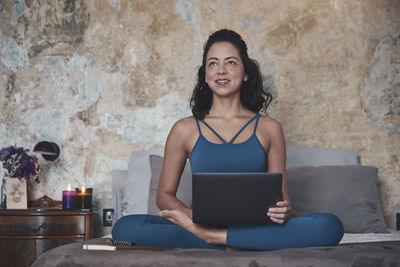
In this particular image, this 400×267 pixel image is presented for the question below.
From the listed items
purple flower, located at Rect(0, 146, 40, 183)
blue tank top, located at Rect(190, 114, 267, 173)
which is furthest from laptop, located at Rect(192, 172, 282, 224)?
purple flower, located at Rect(0, 146, 40, 183)

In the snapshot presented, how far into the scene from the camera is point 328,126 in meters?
2.93

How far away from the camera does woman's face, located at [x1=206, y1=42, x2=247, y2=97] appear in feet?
6.68

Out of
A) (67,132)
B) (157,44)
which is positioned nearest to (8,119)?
(67,132)

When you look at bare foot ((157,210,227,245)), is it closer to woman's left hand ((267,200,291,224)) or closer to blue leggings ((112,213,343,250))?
blue leggings ((112,213,343,250))

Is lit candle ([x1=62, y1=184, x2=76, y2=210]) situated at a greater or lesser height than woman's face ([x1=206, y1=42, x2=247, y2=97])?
lesser

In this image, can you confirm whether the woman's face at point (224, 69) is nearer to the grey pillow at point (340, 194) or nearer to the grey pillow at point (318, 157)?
the grey pillow at point (340, 194)

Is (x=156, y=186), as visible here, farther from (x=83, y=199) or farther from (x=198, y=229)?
(x=198, y=229)

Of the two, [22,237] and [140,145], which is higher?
[140,145]

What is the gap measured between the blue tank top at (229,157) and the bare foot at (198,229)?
13.4 inches

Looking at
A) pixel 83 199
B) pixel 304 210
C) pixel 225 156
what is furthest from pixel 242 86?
pixel 83 199

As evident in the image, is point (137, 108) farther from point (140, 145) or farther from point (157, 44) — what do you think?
point (157, 44)

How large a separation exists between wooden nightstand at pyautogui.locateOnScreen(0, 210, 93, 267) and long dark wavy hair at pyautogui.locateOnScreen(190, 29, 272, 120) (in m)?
1.09

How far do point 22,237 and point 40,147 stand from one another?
0.60 metres

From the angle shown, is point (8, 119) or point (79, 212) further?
point (8, 119)
